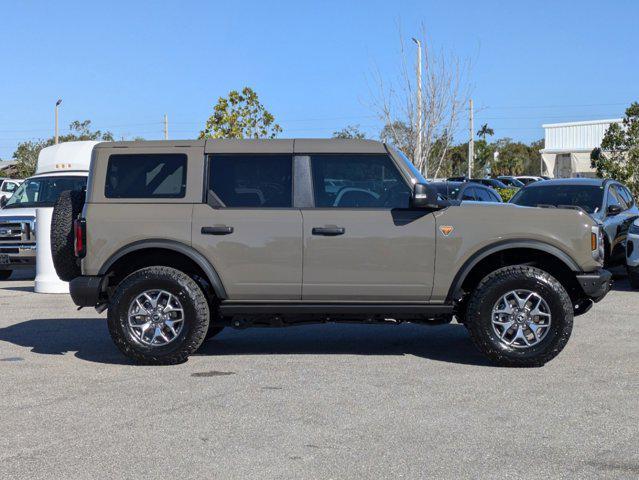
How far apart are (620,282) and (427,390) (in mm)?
8798

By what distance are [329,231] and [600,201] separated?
7765 mm

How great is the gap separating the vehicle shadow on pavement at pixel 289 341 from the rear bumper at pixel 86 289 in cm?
66

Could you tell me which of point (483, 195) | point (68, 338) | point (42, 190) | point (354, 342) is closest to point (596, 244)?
point (354, 342)

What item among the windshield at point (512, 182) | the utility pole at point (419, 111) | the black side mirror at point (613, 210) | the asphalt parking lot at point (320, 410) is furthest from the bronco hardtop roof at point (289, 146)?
the windshield at point (512, 182)

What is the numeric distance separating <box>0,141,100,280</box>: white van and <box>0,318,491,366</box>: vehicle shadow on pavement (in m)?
5.08

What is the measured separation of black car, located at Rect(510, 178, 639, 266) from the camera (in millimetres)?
14086

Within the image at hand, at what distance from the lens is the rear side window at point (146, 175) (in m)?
8.20

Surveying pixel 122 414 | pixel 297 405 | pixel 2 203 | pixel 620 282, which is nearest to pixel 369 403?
pixel 297 405

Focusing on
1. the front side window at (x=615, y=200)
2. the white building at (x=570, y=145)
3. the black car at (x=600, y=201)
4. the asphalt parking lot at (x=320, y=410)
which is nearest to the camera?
A: the asphalt parking lot at (x=320, y=410)

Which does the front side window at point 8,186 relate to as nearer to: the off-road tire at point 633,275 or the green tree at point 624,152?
the green tree at point 624,152

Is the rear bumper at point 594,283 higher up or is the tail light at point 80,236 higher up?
the tail light at point 80,236

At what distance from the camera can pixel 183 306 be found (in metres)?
8.03

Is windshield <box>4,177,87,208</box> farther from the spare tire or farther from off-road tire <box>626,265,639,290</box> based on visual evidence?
off-road tire <box>626,265,639,290</box>

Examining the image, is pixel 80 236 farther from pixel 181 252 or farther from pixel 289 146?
pixel 289 146
